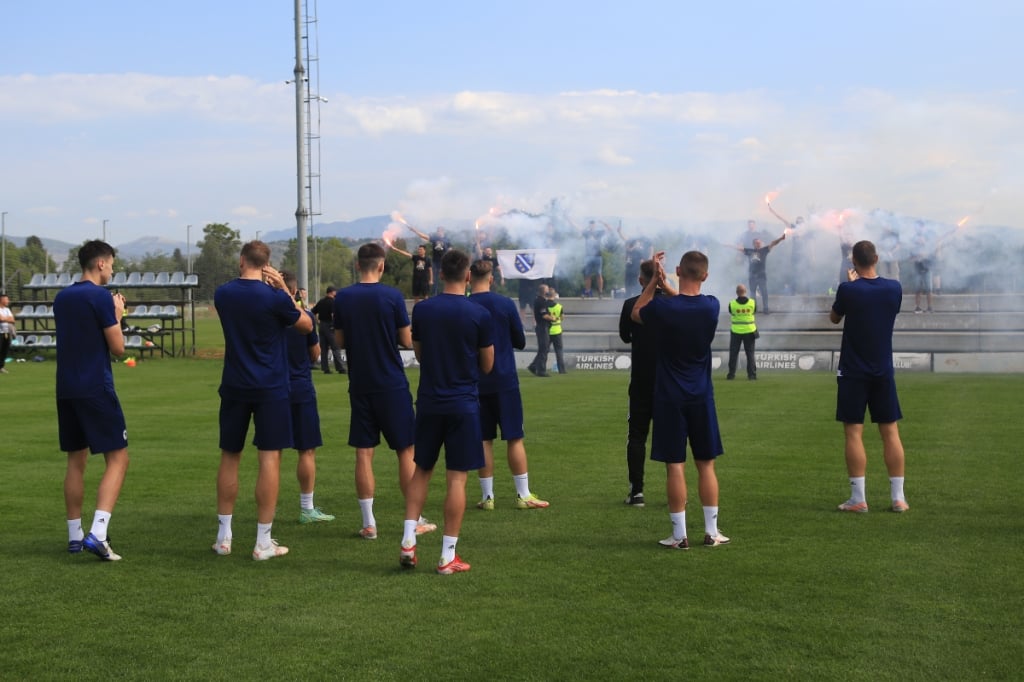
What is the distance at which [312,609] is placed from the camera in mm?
6305

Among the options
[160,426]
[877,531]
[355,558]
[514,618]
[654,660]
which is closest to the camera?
[654,660]

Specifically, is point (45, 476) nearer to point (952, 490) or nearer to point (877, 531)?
point (877, 531)

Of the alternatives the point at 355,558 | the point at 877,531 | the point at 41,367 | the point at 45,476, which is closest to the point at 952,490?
the point at 877,531

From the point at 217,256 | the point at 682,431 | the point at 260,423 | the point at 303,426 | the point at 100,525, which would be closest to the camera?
the point at 100,525

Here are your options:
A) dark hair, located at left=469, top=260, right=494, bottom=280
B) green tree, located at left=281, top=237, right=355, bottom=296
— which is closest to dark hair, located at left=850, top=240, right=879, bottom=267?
dark hair, located at left=469, top=260, right=494, bottom=280

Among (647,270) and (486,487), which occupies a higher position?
(647,270)

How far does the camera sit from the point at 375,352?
7.89 m

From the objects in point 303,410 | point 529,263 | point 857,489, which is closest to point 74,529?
point 303,410

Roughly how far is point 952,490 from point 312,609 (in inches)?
250

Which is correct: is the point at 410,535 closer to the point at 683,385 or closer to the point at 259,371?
the point at 259,371

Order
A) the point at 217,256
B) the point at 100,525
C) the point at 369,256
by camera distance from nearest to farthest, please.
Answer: the point at 100,525
the point at 369,256
the point at 217,256

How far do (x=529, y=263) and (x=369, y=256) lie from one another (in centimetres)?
2479

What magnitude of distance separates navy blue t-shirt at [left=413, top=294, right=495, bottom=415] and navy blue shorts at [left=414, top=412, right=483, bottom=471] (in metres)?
0.06

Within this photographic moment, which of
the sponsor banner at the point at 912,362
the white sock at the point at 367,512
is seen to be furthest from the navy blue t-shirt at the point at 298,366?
the sponsor banner at the point at 912,362
